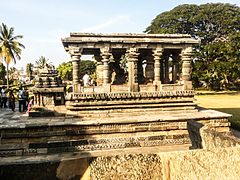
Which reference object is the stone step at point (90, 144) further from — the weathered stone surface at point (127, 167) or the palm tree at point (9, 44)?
the palm tree at point (9, 44)

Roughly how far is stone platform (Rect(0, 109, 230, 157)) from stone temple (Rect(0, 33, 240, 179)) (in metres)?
0.03

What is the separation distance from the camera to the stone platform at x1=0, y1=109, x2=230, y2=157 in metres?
8.06

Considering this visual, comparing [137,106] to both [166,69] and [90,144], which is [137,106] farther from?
[166,69]

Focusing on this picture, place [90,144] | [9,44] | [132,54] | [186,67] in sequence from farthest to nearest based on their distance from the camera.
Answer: [9,44]
[186,67]
[132,54]
[90,144]

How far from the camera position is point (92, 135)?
344 inches

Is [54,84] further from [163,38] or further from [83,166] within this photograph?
[83,166]

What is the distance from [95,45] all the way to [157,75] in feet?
11.2

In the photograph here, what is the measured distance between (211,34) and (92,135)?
123ft

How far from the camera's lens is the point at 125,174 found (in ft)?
6.82

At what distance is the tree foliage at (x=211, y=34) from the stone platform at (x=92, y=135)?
24.6 metres


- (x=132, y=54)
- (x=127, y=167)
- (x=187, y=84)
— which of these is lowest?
(x=127, y=167)

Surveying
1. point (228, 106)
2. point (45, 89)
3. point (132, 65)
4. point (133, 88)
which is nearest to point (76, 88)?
point (45, 89)

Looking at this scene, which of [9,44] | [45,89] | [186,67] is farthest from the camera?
[9,44]

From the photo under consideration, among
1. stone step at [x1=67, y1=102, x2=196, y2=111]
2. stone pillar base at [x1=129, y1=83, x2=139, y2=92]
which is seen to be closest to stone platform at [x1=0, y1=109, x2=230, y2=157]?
stone step at [x1=67, y1=102, x2=196, y2=111]
